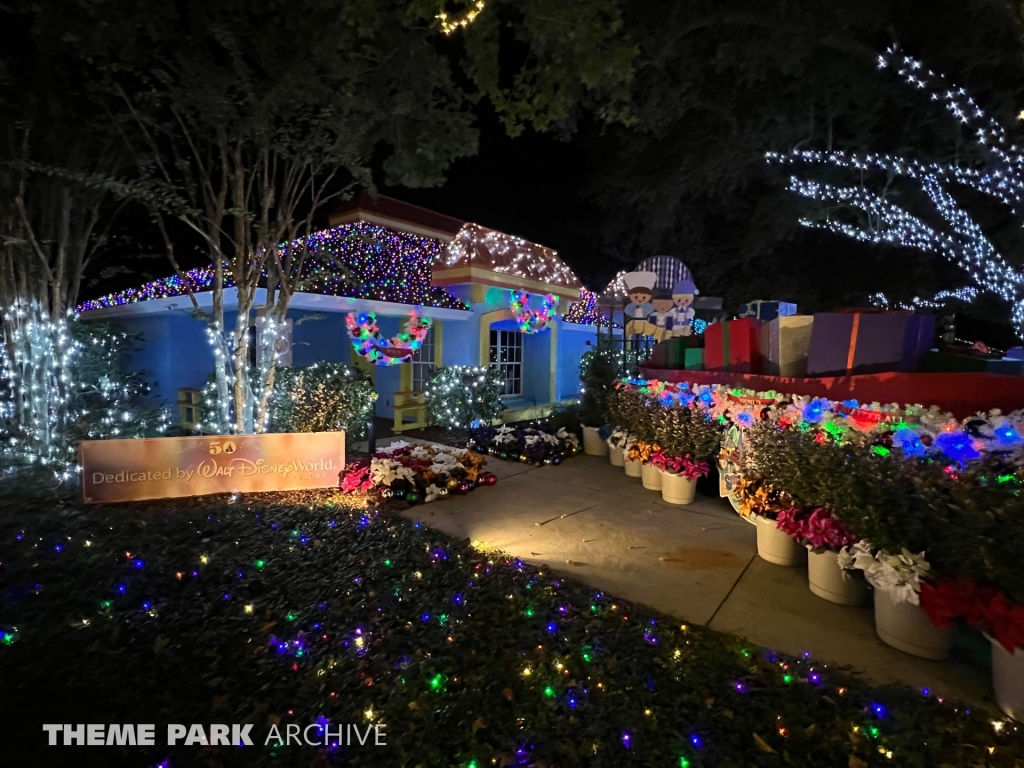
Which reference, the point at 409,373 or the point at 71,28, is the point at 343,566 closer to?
the point at 71,28

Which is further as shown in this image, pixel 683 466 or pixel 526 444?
pixel 526 444

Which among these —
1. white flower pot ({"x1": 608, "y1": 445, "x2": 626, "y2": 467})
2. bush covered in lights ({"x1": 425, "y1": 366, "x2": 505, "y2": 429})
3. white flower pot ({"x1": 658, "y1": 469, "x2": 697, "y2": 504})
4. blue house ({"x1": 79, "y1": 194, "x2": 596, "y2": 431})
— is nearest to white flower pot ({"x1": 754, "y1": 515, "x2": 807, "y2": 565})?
white flower pot ({"x1": 658, "y1": 469, "x2": 697, "y2": 504})

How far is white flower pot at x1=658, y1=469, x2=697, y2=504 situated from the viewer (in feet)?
18.1

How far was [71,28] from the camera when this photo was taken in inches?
183

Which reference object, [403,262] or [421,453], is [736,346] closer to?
[421,453]

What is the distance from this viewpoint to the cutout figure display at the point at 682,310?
767cm

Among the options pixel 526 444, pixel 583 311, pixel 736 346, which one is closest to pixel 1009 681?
pixel 736 346

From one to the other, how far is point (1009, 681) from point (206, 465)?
5.96m

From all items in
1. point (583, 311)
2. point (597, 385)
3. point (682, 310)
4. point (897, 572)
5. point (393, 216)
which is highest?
point (393, 216)

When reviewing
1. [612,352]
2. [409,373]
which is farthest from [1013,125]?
[409,373]

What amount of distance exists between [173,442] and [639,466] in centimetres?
512

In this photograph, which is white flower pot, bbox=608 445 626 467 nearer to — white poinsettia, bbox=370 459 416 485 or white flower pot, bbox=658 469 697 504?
white flower pot, bbox=658 469 697 504

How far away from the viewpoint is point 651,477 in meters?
6.09

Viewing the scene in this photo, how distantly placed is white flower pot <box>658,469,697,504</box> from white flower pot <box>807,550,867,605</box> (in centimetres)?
198
